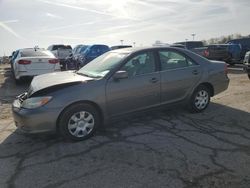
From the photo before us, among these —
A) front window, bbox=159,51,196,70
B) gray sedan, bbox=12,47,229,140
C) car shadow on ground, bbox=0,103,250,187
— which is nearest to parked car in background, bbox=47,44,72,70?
gray sedan, bbox=12,47,229,140

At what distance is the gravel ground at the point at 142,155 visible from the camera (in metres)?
3.43

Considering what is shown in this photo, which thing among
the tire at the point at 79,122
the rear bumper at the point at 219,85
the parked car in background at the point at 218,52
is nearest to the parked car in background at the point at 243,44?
the parked car in background at the point at 218,52

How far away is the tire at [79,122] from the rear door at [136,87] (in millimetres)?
338

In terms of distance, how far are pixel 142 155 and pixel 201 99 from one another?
9.01 feet

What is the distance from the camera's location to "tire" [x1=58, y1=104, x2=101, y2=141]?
4586 mm

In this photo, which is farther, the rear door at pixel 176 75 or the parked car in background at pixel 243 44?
the parked car in background at pixel 243 44

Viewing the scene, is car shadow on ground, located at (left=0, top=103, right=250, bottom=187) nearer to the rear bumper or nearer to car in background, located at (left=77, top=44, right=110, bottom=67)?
the rear bumper

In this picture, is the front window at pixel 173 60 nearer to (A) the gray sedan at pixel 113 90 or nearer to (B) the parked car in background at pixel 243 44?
(A) the gray sedan at pixel 113 90

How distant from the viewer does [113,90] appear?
4.89m

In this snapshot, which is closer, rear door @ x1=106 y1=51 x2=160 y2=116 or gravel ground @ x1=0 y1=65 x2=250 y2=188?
gravel ground @ x1=0 y1=65 x2=250 y2=188

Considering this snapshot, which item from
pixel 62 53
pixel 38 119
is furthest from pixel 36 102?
pixel 62 53

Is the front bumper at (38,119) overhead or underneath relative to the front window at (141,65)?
underneath

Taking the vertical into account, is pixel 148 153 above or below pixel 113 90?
below

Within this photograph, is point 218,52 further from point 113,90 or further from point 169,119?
point 113,90
